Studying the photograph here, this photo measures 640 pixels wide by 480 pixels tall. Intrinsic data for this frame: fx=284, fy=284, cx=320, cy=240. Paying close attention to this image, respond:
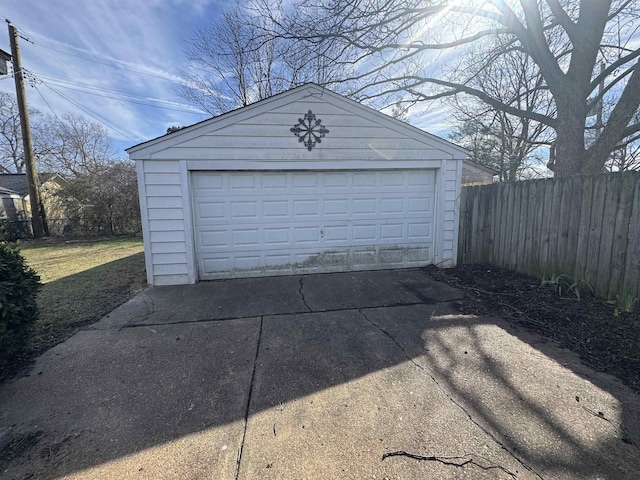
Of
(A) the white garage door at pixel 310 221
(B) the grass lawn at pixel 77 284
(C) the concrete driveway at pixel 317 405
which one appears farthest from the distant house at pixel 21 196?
(C) the concrete driveway at pixel 317 405

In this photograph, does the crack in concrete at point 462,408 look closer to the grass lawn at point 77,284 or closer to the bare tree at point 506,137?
the grass lawn at point 77,284

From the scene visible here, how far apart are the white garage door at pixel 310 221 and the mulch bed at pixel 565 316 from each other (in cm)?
139

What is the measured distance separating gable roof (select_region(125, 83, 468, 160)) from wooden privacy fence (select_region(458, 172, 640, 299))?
1388 mm

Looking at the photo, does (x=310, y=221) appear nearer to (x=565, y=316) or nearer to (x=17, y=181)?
(x=565, y=316)

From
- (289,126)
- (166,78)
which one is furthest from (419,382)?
(166,78)

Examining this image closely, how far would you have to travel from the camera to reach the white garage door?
18.0 feet

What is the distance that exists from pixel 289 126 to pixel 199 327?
3.85m

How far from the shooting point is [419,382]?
2422mm

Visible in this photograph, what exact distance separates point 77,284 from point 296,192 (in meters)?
4.59

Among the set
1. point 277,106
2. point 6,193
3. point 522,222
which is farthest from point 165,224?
point 6,193

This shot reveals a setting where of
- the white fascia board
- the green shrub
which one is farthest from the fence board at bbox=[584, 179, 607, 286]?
the green shrub

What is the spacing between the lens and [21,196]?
1748 cm

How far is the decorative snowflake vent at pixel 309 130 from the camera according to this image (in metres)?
5.42

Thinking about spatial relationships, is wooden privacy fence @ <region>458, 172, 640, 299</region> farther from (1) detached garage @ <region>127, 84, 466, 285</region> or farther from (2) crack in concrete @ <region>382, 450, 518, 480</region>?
(2) crack in concrete @ <region>382, 450, 518, 480</region>
